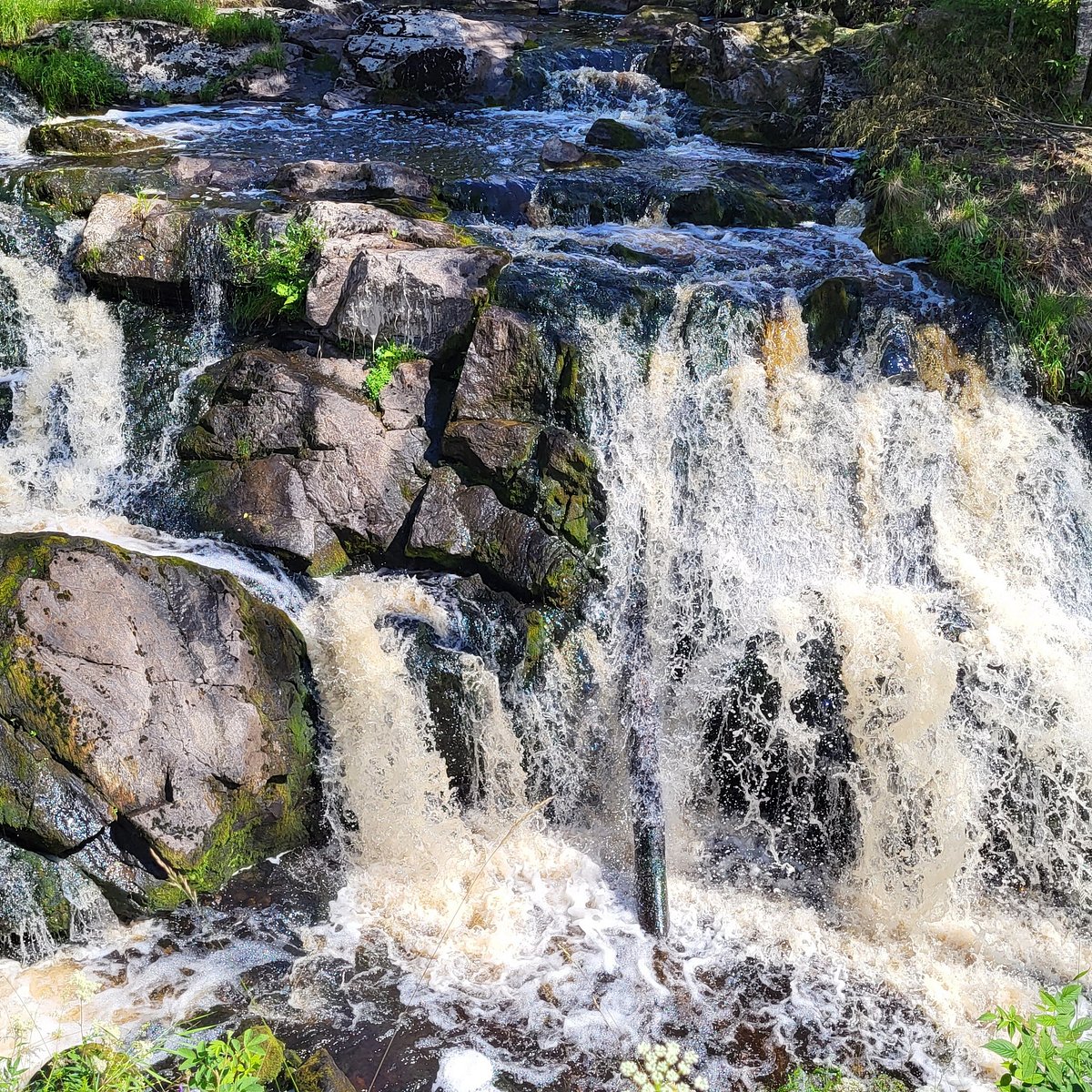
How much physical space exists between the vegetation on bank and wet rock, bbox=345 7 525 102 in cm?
449

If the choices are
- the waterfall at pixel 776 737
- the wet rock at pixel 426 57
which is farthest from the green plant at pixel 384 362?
the wet rock at pixel 426 57

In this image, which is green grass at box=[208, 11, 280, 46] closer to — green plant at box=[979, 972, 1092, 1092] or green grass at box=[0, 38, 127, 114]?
green grass at box=[0, 38, 127, 114]

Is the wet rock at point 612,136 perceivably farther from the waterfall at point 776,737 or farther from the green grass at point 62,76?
the green grass at point 62,76

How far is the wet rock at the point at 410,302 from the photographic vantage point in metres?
6.93

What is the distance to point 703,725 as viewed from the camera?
589cm

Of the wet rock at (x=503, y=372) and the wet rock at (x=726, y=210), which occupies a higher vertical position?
the wet rock at (x=726, y=210)

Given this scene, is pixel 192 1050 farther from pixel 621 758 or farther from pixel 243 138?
pixel 243 138

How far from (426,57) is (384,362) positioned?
6849mm

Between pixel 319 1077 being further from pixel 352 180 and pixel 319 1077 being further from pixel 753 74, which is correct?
pixel 753 74

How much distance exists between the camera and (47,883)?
4.78 metres

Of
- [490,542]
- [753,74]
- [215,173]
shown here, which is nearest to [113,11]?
[215,173]

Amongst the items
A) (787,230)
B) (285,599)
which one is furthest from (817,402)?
(285,599)

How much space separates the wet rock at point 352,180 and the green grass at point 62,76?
12.4 feet

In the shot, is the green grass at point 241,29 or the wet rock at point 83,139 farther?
the green grass at point 241,29
